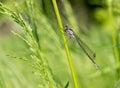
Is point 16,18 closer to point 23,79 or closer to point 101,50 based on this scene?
point 23,79

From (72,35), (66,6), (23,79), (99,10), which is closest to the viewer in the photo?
(72,35)

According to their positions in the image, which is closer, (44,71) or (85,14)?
(44,71)

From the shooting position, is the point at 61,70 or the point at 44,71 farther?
the point at 61,70

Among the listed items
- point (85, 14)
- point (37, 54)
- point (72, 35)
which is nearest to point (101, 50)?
point (72, 35)

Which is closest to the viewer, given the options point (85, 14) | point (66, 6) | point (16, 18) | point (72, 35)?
point (16, 18)

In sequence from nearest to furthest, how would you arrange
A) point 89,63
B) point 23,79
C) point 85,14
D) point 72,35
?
point 72,35
point 23,79
point 89,63
point 85,14

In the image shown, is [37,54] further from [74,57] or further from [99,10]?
[99,10]

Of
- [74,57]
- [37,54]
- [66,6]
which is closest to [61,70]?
[74,57]

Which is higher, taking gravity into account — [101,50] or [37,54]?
[101,50]

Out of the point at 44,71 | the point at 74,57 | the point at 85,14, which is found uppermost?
the point at 85,14
